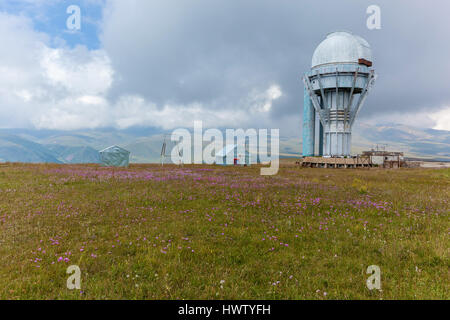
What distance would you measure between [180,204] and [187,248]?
5592mm

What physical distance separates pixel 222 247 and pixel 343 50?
5858 cm

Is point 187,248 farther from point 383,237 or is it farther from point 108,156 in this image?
point 108,156

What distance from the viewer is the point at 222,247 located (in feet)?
25.3

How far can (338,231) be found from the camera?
30.3 feet

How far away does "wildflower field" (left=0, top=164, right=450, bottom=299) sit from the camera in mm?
5523

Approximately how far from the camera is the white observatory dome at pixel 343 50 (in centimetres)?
5247

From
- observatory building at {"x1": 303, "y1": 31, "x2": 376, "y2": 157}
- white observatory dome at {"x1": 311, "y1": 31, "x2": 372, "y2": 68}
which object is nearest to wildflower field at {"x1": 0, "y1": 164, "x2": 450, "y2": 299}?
observatory building at {"x1": 303, "y1": 31, "x2": 376, "y2": 157}

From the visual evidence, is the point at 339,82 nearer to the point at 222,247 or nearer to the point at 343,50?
the point at 343,50

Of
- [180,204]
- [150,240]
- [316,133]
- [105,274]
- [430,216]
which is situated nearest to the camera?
[105,274]

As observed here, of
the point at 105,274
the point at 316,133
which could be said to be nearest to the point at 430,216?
the point at 105,274

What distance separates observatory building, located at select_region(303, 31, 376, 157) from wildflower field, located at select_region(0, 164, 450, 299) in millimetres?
43815
